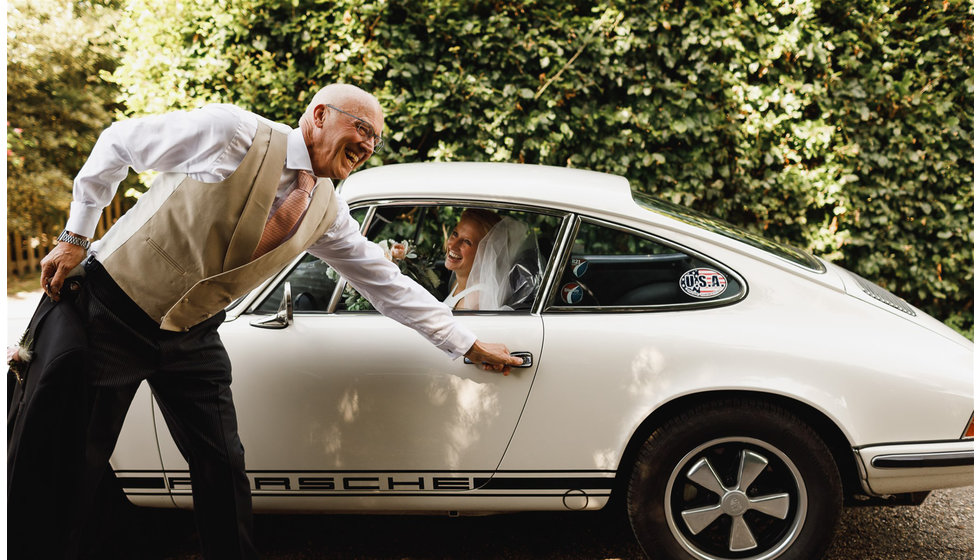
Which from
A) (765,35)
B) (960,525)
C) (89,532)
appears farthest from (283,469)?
(765,35)

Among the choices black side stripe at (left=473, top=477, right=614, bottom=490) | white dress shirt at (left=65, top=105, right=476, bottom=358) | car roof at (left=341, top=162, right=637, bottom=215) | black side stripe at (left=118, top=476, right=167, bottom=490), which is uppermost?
white dress shirt at (left=65, top=105, right=476, bottom=358)

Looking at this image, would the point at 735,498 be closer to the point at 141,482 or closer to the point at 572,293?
the point at 572,293

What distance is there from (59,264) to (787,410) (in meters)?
2.27

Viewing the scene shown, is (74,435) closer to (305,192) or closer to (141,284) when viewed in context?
(141,284)

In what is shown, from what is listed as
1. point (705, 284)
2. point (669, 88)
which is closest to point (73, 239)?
point (705, 284)

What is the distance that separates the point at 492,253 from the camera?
9.88ft

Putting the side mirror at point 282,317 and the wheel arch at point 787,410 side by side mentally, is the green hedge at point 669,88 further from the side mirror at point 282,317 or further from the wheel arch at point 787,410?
the wheel arch at point 787,410

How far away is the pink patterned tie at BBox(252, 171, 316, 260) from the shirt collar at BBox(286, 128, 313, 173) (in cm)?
3

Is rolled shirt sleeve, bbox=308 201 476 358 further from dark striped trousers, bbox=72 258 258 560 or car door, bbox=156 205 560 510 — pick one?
dark striped trousers, bbox=72 258 258 560

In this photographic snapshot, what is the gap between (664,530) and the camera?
2682 mm

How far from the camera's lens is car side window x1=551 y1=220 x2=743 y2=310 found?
271 cm

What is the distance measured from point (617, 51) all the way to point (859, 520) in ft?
11.0

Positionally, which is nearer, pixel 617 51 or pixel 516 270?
pixel 516 270

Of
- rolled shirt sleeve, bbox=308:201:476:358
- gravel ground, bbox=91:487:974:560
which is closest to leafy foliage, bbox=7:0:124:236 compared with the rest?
gravel ground, bbox=91:487:974:560
